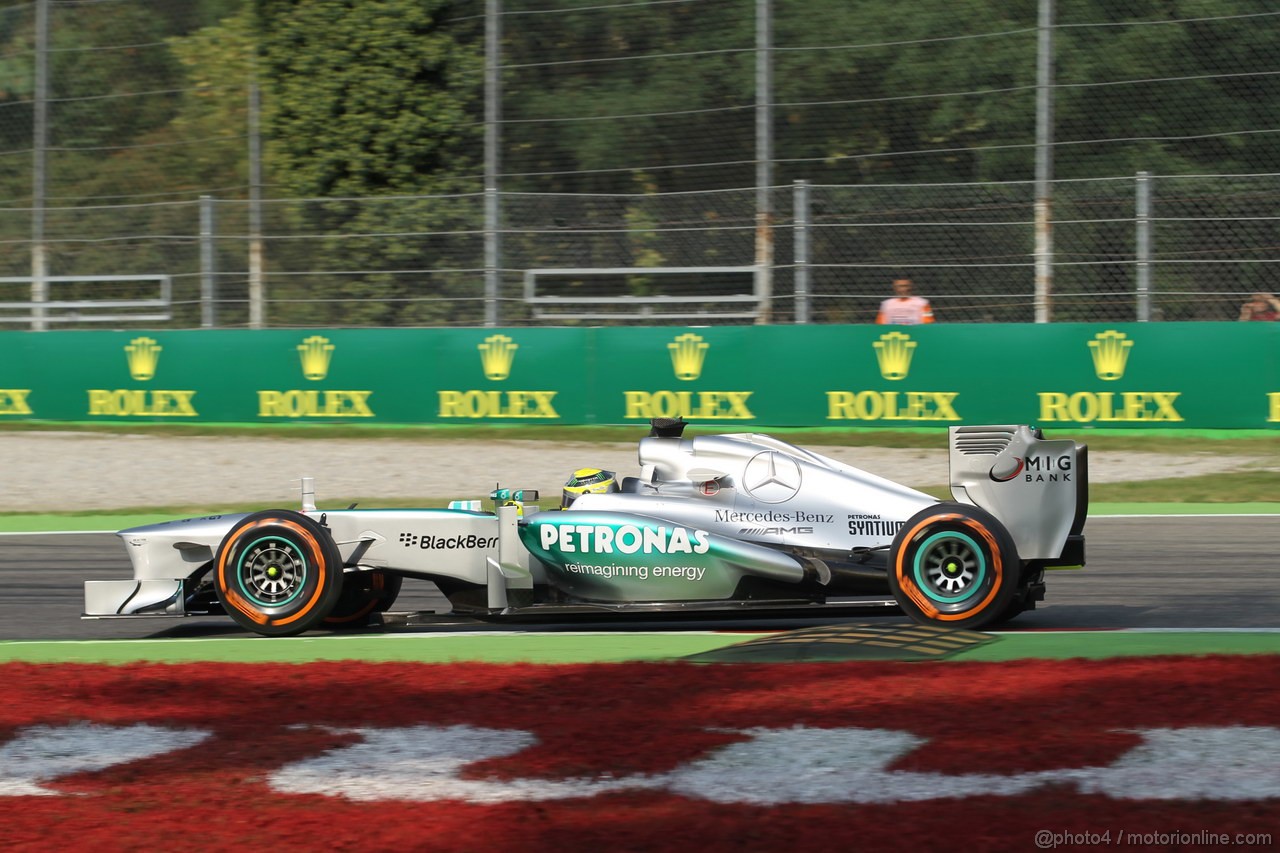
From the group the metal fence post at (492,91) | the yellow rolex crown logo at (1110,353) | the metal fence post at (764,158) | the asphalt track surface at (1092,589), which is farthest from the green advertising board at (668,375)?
the asphalt track surface at (1092,589)

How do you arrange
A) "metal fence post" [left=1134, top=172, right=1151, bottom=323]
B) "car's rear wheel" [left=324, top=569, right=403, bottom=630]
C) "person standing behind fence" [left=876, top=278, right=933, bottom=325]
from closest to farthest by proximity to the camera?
1. "car's rear wheel" [left=324, top=569, right=403, bottom=630]
2. "metal fence post" [left=1134, top=172, right=1151, bottom=323]
3. "person standing behind fence" [left=876, top=278, right=933, bottom=325]

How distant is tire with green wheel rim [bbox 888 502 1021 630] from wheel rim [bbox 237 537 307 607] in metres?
2.99

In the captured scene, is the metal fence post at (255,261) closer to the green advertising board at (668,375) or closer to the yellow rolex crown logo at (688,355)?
the green advertising board at (668,375)

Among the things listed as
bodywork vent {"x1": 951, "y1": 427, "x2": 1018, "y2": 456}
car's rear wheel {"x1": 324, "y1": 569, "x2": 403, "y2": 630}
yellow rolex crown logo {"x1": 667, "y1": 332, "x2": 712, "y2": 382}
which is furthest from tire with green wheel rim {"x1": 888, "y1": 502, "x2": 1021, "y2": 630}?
yellow rolex crown logo {"x1": 667, "y1": 332, "x2": 712, "y2": 382}

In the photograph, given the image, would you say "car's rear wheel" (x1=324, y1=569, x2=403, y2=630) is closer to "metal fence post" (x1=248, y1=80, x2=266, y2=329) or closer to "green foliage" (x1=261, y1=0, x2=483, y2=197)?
"metal fence post" (x1=248, y1=80, x2=266, y2=329)

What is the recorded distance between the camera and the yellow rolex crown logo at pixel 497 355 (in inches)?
704

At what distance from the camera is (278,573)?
317 inches

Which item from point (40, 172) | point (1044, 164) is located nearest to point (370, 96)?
point (40, 172)

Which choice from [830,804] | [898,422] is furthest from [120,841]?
[898,422]

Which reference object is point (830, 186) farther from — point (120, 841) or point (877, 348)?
point (120, 841)

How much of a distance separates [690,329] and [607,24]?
487 cm

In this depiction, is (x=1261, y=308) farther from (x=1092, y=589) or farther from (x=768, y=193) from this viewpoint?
(x=1092, y=589)

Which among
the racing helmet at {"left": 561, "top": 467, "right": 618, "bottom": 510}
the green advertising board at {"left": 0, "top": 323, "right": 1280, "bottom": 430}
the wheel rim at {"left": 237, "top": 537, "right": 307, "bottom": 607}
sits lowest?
the wheel rim at {"left": 237, "top": 537, "right": 307, "bottom": 607}

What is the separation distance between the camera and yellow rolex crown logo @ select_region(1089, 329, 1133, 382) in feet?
52.1
